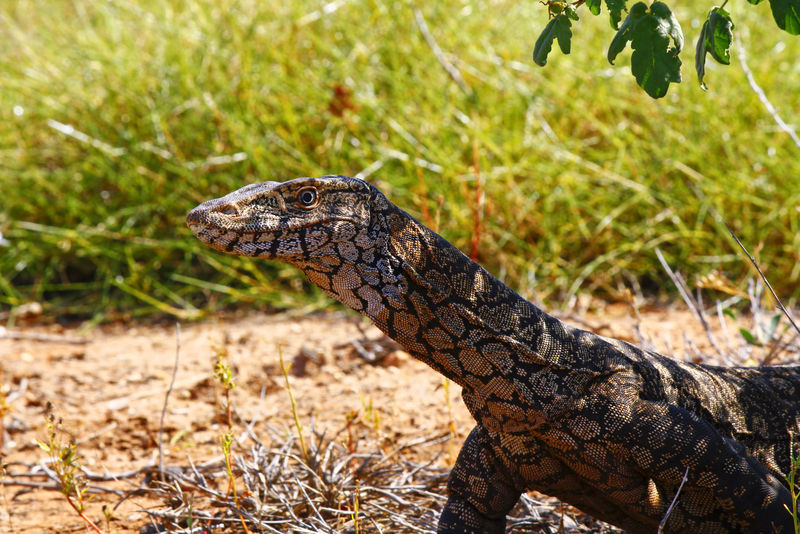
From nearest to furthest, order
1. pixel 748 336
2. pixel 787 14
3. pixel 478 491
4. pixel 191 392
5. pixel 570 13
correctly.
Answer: pixel 787 14
pixel 570 13
pixel 478 491
pixel 748 336
pixel 191 392

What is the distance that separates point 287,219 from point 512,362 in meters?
0.76

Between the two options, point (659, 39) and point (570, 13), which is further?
point (570, 13)

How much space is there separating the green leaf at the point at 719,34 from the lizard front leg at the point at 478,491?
50.3 inches

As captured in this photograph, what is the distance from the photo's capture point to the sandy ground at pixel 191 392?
3.86 meters

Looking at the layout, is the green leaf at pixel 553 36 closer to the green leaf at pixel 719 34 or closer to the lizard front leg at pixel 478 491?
the green leaf at pixel 719 34

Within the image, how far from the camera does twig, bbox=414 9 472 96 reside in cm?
618

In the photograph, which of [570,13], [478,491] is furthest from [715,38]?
[478,491]

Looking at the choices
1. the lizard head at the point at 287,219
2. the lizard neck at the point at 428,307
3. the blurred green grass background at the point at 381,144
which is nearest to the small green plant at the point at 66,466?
the lizard head at the point at 287,219

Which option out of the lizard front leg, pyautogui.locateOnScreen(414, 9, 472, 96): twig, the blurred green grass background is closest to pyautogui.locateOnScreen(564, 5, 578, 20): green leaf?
the lizard front leg

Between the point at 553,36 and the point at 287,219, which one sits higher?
the point at 553,36

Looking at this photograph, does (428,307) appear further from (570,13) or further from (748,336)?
(748,336)

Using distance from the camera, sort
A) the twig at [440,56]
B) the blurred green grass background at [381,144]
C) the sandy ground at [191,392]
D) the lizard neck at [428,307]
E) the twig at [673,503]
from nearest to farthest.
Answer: the twig at [673,503], the lizard neck at [428,307], the sandy ground at [191,392], the blurred green grass background at [381,144], the twig at [440,56]

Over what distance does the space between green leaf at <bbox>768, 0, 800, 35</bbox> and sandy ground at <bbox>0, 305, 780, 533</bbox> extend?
1.92m

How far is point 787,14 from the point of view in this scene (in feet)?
6.44
